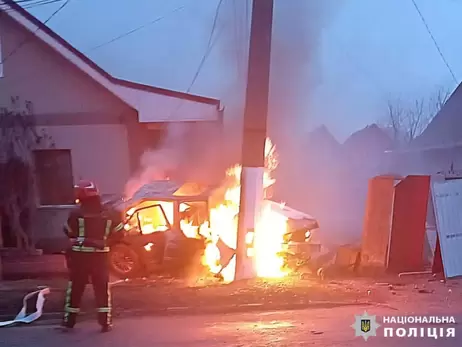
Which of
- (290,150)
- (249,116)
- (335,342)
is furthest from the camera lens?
(290,150)

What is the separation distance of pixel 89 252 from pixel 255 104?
14.4 ft

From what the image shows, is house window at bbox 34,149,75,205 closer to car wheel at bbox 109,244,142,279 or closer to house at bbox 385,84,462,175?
car wheel at bbox 109,244,142,279

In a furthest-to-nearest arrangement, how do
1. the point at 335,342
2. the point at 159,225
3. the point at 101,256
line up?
1. the point at 159,225
2. the point at 101,256
3. the point at 335,342

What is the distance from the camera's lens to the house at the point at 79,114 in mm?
15203

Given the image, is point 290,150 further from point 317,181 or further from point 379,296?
point 379,296

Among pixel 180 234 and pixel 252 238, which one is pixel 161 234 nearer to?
pixel 180 234

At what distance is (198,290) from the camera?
31.6 feet

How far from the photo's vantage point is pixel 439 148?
17938mm

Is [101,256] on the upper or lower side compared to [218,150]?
lower

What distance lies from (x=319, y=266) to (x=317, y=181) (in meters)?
11.5

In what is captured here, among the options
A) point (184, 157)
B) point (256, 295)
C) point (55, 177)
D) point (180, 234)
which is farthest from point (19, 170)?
→ point (256, 295)

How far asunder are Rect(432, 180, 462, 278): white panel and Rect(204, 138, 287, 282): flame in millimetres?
2809

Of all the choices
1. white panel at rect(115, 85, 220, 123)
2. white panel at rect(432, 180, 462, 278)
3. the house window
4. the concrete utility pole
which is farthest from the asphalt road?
the house window

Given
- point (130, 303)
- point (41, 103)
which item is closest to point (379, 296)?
point (130, 303)
